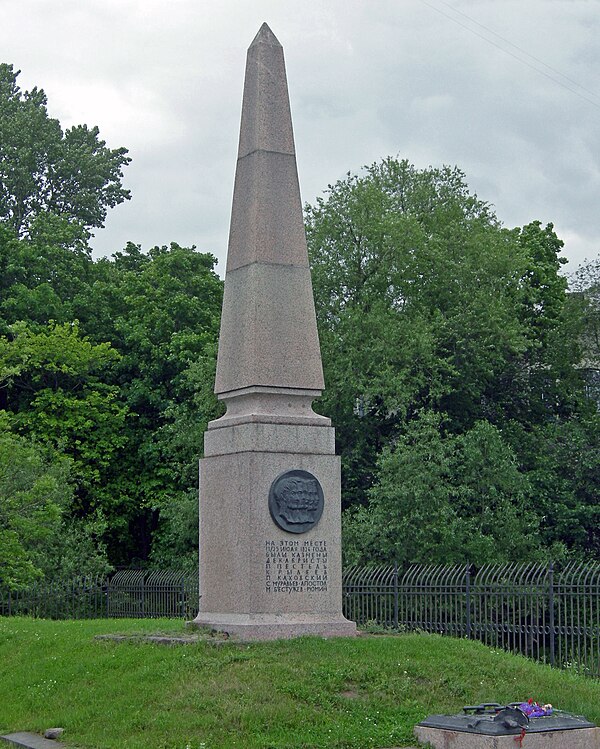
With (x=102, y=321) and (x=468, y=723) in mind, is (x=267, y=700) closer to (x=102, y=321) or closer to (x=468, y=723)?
(x=468, y=723)

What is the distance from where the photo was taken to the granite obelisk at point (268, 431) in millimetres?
13469

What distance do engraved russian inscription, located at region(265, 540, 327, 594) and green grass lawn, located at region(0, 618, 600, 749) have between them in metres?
0.83

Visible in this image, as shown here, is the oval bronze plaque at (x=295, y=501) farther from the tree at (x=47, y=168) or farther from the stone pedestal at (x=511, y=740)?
the tree at (x=47, y=168)

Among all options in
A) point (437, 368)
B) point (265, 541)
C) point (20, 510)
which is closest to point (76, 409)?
point (20, 510)

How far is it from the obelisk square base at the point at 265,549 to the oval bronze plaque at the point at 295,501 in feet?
0.23

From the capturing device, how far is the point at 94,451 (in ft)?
114

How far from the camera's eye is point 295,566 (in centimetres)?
1364

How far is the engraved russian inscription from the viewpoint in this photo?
13.5 meters

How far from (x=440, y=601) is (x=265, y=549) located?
5544 mm

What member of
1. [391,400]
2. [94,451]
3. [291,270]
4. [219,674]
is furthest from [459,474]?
[219,674]

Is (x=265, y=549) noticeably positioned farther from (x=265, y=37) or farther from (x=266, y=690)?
(x=265, y=37)

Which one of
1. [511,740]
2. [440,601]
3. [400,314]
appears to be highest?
[400,314]

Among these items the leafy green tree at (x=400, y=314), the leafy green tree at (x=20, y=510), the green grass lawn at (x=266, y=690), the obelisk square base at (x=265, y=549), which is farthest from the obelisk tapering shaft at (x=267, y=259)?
the leafy green tree at (x=400, y=314)

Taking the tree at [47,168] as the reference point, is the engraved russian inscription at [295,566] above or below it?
below
